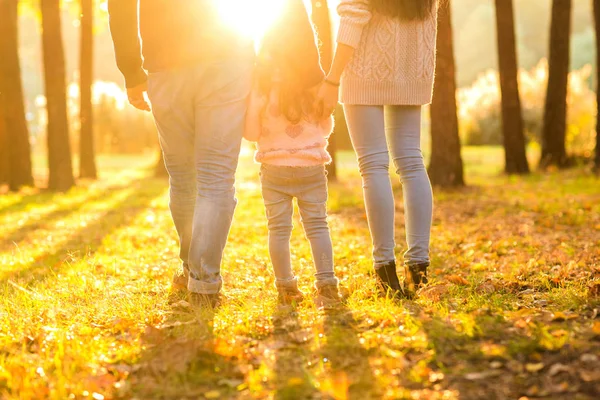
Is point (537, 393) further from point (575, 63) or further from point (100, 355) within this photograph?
point (575, 63)

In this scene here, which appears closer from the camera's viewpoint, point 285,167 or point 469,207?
point 285,167

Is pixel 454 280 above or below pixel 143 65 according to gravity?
below

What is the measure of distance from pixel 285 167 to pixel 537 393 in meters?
1.70

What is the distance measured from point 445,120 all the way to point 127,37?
20.7ft

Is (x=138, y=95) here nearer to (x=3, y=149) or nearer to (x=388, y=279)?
(x=388, y=279)

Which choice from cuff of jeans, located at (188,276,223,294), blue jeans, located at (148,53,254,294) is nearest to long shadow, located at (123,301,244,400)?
cuff of jeans, located at (188,276,223,294)

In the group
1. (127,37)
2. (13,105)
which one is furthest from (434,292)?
(13,105)

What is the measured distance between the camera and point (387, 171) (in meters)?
3.81

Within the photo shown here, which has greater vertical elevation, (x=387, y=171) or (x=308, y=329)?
(x=387, y=171)

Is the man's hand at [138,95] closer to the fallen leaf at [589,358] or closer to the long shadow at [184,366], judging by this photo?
the long shadow at [184,366]

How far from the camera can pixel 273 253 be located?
3787mm

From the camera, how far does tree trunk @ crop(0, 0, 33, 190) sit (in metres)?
12.5

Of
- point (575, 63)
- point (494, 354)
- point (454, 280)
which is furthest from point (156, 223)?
point (575, 63)

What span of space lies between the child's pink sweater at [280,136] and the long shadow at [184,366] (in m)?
0.89
